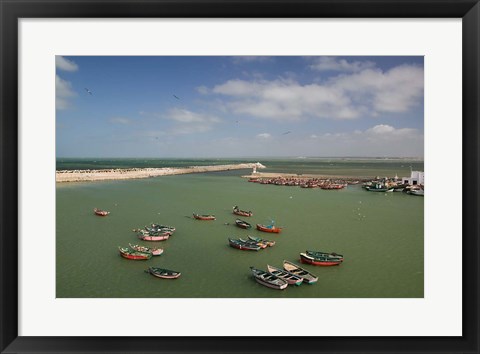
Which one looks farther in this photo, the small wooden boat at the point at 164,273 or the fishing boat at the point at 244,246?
the fishing boat at the point at 244,246

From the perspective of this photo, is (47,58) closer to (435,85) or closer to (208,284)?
(208,284)

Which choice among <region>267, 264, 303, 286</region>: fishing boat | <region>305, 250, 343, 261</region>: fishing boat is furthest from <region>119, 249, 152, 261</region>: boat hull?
<region>305, 250, 343, 261</region>: fishing boat

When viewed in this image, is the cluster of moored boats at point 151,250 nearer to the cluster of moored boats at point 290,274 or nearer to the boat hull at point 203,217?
the cluster of moored boats at point 290,274

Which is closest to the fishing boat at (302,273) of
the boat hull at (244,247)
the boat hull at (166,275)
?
the boat hull at (244,247)

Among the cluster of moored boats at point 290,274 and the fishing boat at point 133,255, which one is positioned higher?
the fishing boat at point 133,255

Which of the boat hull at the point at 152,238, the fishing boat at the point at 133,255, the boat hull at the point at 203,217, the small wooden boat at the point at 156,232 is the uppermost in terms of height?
→ the boat hull at the point at 203,217

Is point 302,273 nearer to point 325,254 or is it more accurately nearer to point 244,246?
point 325,254

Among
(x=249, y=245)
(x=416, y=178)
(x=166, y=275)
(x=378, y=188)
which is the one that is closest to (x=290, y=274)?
(x=249, y=245)
